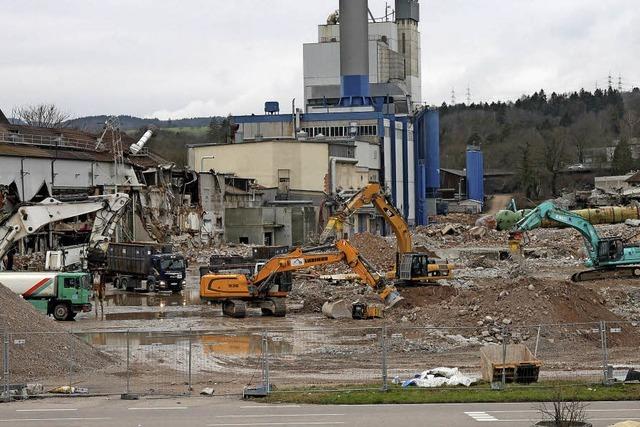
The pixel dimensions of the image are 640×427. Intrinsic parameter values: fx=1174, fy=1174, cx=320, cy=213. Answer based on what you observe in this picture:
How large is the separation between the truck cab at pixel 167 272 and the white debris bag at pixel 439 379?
1314 inches

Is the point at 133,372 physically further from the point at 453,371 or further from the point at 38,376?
the point at 453,371

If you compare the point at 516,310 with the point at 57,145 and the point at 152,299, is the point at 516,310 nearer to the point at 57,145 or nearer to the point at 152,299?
the point at 152,299

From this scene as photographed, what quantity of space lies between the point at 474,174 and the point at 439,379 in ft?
392

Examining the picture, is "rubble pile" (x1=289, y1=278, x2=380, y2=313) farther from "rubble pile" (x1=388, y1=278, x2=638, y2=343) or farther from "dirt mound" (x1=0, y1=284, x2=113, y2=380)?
"dirt mound" (x1=0, y1=284, x2=113, y2=380)

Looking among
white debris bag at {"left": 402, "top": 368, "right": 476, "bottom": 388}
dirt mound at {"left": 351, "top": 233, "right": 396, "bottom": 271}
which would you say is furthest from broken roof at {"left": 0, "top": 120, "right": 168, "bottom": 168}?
white debris bag at {"left": 402, "top": 368, "right": 476, "bottom": 388}

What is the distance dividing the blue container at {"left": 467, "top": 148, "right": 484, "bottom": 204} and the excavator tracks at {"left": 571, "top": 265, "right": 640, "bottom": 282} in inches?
3422

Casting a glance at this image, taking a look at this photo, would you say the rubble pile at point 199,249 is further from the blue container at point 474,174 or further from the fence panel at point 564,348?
the blue container at point 474,174

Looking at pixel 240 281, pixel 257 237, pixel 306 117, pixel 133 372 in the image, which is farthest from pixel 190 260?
pixel 133 372

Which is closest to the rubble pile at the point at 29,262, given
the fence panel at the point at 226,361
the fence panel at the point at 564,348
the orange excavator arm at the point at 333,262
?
the orange excavator arm at the point at 333,262

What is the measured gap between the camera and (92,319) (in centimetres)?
4622

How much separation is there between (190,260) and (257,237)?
46.6 ft

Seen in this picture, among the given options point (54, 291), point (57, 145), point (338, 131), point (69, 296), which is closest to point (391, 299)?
point (69, 296)

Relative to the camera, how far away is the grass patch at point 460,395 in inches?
936

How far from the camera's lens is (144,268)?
59656mm
